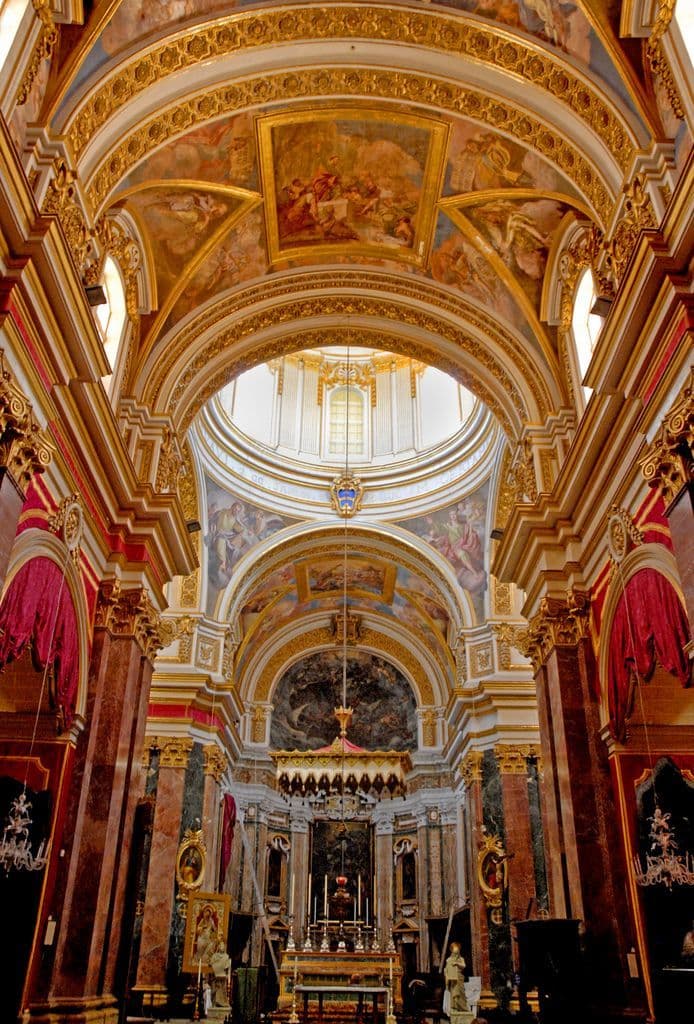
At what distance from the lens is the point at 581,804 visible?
9.56m

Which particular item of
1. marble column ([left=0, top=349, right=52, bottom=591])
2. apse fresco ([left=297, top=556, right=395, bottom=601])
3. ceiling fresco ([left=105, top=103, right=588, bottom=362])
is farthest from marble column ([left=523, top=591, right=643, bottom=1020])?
apse fresco ([left=297, top=556, right=395, bottom=601])

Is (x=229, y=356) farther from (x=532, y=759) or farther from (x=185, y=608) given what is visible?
(x=532, y=759)

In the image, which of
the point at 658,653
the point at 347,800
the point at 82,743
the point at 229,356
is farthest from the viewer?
the point at 347,800

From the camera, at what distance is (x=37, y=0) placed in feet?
23.1

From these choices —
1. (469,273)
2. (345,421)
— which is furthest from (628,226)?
(345,421)

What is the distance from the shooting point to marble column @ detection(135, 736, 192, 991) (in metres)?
15.4

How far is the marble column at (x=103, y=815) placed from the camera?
8.66m

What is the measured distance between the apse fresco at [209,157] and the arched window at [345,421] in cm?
1212

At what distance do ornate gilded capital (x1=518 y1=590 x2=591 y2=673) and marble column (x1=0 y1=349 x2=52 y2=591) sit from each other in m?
6.49

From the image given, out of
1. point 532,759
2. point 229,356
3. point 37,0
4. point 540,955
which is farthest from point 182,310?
point 532,759

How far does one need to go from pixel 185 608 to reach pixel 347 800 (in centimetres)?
855

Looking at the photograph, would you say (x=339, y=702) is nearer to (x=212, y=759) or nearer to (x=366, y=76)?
(x=212, y=759)

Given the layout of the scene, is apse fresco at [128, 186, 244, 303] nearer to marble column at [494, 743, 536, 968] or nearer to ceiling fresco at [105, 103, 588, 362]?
ceiling fresco at [105, 103, 588, 362]

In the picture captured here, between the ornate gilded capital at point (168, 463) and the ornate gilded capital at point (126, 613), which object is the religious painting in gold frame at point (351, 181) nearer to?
the ornate gilded capital at point (168, 463)
